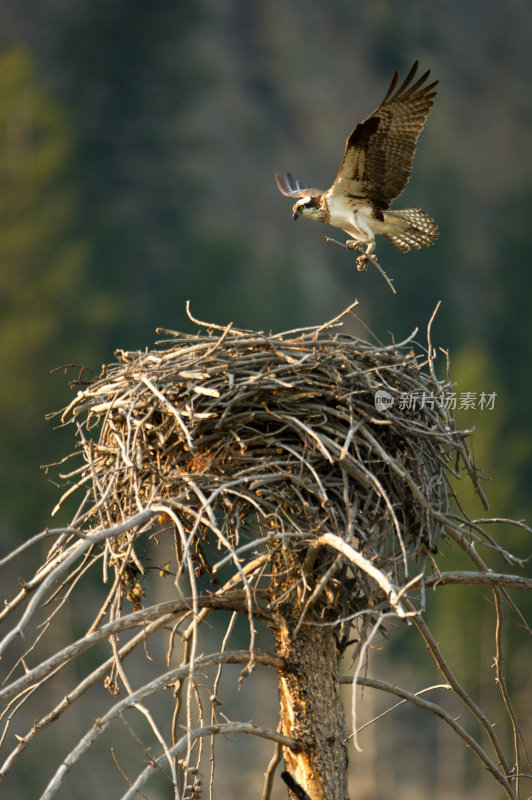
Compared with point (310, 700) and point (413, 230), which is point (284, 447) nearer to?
point (310, 700)

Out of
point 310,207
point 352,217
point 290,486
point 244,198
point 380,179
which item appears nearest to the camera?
point 290,486

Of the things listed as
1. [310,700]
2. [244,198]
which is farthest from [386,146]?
[244,198]

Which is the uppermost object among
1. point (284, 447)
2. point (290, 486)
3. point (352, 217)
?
point (352, 217)

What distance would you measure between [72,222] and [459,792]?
16.1 m

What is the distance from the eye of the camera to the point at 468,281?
41688 mm

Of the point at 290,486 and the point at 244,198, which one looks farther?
the point at 244,198

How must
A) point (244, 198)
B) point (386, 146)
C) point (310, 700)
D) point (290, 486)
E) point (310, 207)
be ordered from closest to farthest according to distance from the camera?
1. point (290, 486)
2. point (310, 700)
3. point (386, 146)
4. point (310, 207)
5. point (244, 198)

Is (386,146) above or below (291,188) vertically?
below

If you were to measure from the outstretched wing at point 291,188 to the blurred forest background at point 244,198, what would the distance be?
297 centimetres

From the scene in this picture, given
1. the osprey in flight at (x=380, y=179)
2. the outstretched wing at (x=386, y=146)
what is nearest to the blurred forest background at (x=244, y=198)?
the osprey in flight at (x=380, y=179)

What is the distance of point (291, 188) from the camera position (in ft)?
20.2

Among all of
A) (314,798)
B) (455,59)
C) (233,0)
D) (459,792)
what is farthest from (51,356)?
(455,59)

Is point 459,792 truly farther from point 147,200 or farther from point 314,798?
point 147,200

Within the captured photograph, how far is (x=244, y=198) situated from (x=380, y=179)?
3299cm
